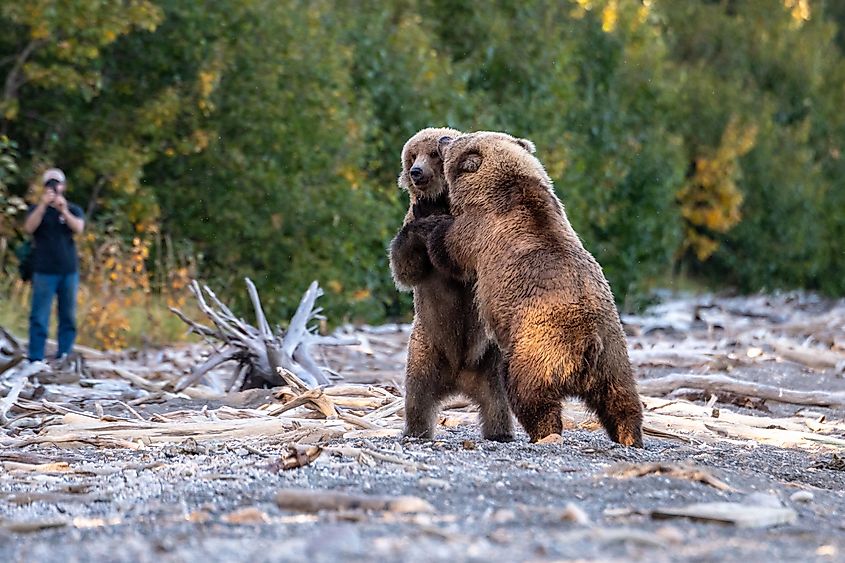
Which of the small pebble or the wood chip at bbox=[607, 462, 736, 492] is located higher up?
the wood chip at bbox=[607, 462, 736, 492]

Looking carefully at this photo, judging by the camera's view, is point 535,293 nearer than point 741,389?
Yes

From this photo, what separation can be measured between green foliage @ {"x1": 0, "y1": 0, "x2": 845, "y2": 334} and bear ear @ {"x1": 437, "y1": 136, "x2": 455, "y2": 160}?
30.2 feet

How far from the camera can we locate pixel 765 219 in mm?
40156

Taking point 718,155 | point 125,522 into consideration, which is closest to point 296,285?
point 125,522

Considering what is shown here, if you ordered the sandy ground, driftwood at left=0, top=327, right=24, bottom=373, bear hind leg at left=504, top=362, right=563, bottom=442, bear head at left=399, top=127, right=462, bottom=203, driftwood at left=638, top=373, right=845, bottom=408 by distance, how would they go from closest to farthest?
the sandy ground < bear hind leg at left=504, top=362, right=563, bottom=442 < bear head at left=399, top=127, right=462, bottom=203 < driftwood at left=638, top=373, right=845, bottom=408 < driftwood at left=0, top=327, right=24, bottom=373

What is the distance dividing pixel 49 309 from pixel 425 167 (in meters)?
7.81

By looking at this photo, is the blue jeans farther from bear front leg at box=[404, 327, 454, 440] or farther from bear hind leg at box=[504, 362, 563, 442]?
bear hind leg at box=[504, 362, 563, 442]

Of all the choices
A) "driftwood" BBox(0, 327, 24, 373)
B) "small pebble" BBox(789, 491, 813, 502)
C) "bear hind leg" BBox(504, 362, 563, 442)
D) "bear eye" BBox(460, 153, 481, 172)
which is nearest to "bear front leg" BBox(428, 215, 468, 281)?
"bear eye" BBox(460, 153, 481, 172)

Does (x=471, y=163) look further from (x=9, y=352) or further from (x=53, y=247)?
(x=53, y=247)

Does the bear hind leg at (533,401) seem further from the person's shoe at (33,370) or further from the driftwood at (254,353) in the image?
the person's shoe at (33,370)

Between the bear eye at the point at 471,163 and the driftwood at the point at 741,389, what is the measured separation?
3.41 metres

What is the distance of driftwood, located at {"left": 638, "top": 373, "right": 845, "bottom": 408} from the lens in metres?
9.79

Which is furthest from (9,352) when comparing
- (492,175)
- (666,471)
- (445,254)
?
(666,471)

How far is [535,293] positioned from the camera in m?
6.54
